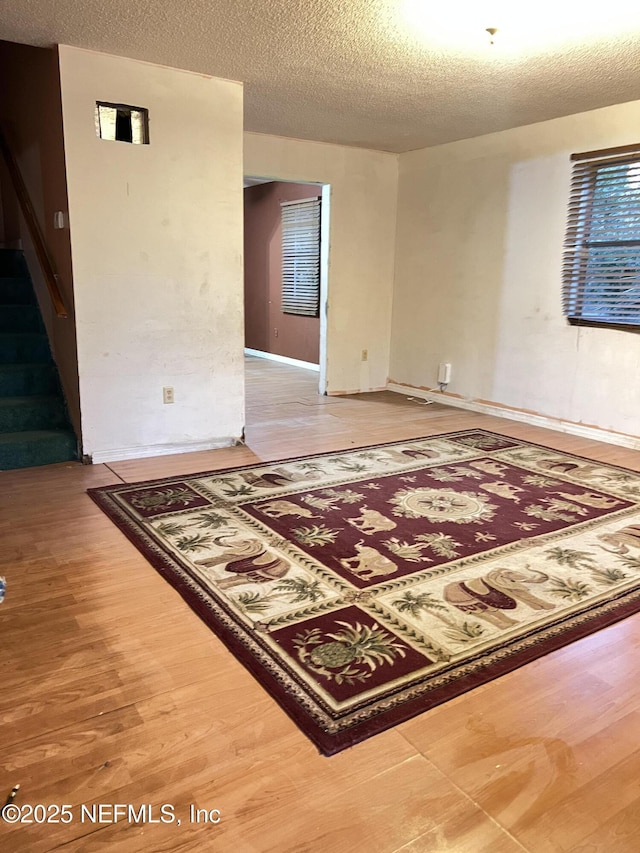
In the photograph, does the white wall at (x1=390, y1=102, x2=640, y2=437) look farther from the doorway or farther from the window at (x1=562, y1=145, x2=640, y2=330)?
the doorway

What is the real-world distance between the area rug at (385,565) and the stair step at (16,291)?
7.62 feet

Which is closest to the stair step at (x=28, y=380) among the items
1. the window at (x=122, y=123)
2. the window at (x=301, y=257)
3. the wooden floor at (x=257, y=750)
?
the window at (x=122, y=123)

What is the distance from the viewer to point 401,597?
2354mm

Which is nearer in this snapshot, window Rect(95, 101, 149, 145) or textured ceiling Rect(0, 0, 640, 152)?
textured ceiling Rect(0, 0, 640, 152)

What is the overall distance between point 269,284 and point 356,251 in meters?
2.85

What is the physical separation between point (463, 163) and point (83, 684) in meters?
5.38

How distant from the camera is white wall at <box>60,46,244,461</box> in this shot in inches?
145

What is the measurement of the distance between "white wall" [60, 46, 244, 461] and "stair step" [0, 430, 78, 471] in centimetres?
16

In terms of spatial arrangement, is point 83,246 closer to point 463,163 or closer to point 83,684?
point 83,684

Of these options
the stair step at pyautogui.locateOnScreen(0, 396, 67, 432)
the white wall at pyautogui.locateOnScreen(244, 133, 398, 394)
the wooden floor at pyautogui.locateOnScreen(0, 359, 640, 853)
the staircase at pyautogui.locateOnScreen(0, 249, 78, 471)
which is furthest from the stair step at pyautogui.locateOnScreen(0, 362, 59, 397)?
the white wall at pyautogui.locateOnScreen(244, 133, 398, 394)

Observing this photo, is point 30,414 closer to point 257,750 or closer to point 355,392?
point 257,750

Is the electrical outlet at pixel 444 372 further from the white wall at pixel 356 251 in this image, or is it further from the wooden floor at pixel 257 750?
the wooden floor at pixel 257 750

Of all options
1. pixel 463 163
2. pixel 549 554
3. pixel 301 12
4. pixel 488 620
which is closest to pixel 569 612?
pixel 488 620

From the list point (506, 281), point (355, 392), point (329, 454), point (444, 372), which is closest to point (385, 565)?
point (329, 454)
